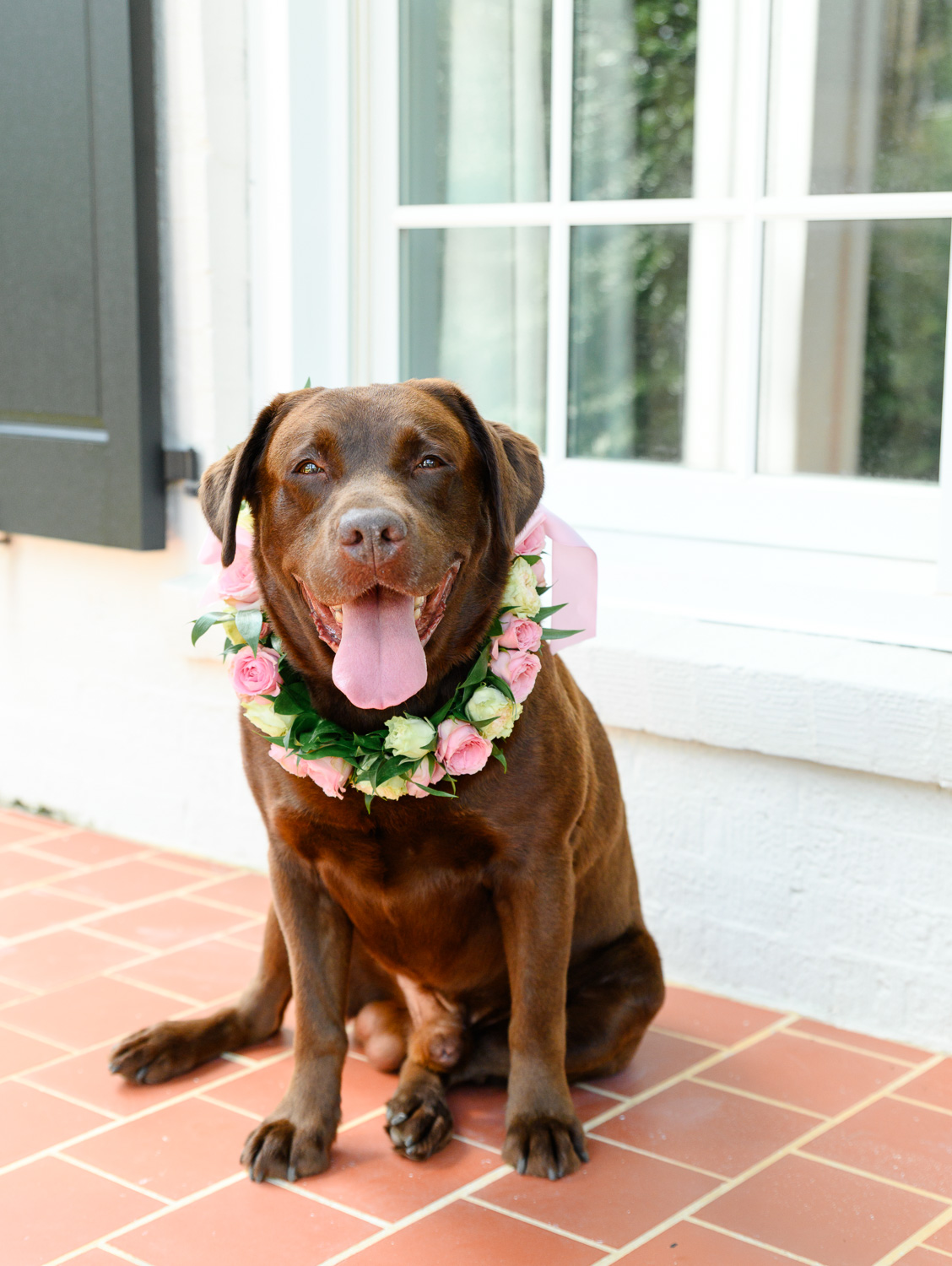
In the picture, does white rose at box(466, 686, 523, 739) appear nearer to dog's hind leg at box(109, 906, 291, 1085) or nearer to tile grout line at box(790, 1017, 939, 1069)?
dog's hind leg at box(109, 906, 291, 1085)

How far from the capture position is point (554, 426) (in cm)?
349

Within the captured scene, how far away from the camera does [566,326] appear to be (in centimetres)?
343

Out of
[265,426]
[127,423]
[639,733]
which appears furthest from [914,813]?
[127,423]

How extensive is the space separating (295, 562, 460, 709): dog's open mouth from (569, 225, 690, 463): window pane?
2129 mm

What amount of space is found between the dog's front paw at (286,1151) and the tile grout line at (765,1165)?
0.51 m

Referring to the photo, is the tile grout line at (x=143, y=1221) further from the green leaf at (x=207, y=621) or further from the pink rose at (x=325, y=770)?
the green leaf at (x=207, y=621)

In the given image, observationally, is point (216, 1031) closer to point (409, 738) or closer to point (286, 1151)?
point (286, 1151)

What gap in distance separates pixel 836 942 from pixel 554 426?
1440mm

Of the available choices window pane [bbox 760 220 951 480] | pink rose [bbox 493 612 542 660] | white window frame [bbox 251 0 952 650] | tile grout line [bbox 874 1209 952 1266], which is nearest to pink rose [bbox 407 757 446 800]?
pink rose [bbox 493 612 542 660]

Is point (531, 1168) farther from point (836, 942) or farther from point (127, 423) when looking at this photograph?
point (127, 423)

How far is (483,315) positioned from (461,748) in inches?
80.1

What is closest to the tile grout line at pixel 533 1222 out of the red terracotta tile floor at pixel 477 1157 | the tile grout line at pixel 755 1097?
the red terracotta tile floor at pixel 477 1157

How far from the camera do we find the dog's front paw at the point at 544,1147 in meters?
2.26

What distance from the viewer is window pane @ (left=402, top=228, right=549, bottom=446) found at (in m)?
3.77
